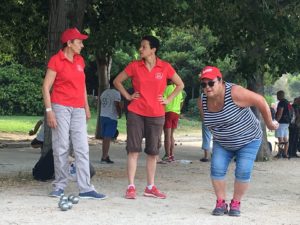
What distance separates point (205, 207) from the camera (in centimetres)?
722

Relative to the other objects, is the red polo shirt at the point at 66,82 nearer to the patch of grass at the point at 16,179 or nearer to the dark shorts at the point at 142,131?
the dark shorts at the point at 142,131

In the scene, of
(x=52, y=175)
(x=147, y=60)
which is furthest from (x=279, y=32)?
(x=52, y=175)

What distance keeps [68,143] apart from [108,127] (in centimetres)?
446

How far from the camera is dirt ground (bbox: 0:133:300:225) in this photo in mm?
6395

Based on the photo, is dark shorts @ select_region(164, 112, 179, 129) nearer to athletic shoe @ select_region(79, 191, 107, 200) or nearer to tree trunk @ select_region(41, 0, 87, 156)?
tree trunk @ select_region(41, 0, 87, 156)

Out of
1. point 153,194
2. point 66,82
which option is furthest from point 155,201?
point 66,82

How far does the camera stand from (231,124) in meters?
6.57

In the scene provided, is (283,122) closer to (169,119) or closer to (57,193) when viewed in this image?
(169,119)

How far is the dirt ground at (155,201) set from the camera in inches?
252

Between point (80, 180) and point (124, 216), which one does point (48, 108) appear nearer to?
point (80, 180)

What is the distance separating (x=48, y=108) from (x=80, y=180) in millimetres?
951

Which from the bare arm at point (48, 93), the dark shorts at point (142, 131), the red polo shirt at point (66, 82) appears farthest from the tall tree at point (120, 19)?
the bare arm at point (48, 93)

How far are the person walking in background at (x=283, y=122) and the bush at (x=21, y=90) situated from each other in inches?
868

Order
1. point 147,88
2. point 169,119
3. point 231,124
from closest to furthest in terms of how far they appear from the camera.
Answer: point 231,124 → point 147,88 → point 169,119
